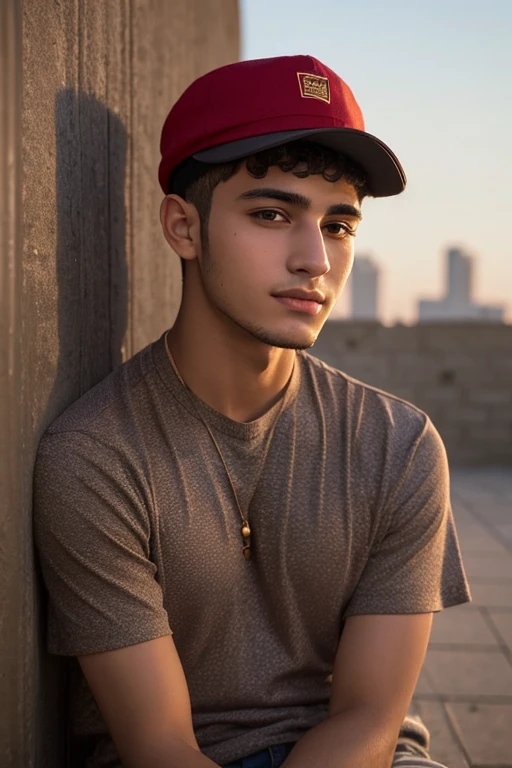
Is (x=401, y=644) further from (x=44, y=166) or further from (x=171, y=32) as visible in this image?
(x=171, y=32)

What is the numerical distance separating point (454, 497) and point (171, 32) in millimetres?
6090

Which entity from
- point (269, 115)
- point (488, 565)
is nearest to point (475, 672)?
point (488, 565)

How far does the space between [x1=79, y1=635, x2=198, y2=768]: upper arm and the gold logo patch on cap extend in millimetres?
1167

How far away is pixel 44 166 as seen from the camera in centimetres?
157

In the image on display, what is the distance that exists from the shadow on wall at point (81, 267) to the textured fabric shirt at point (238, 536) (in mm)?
83

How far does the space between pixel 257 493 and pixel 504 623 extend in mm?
3114

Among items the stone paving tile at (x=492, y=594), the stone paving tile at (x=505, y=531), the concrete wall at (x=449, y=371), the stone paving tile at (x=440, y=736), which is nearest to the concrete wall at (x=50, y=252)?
the stone paving tile at (x=440, y=736)

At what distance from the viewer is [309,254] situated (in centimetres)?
175

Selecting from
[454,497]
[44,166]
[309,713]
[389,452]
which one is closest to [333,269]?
[389,452]

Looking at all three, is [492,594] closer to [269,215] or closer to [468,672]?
[468,672]

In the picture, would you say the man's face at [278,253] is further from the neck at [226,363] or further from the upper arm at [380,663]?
the upper arm at [380,663]

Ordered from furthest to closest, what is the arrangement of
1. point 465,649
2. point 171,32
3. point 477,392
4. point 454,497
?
point 477,392 → point 454,497 → point 465,649 → point 171,32

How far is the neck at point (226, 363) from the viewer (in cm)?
190

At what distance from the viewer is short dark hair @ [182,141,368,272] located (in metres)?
1.75
